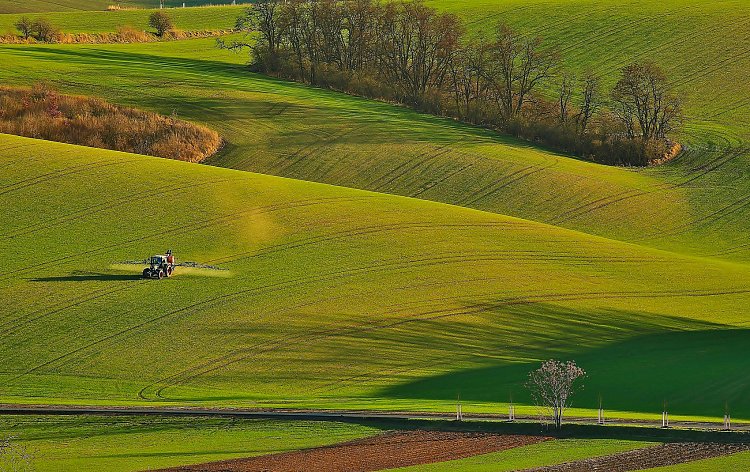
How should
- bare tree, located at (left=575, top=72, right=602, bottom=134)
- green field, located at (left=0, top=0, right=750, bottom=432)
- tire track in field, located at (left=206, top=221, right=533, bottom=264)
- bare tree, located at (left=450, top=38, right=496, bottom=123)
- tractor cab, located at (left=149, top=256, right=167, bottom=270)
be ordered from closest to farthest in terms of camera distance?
green field, located at (left=0, top=0, right=750, bottom=432) → tractor cab, located at (left=149, top=256, right=167, bottom=270) → tire track in field, located at (left=206, top=221, right=533, bottom=264) → bare tree, located at (left=575, top=72, right=602, bottom=134) → bare tree, located at (left=450, top=38, right=496, bottom=123)

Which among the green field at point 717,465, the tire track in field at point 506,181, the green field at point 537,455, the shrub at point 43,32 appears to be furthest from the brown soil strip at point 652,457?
the shrub at point 43,32

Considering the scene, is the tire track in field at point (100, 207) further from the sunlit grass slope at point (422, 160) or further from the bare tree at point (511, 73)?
the bare tree at point (511, 73)

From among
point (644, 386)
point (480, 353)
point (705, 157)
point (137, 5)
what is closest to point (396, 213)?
point (480, 353)

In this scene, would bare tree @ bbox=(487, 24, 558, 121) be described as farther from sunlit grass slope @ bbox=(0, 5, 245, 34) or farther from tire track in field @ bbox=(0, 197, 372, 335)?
sunlit grass slope @ bbox=(0, 5, 245, 34)

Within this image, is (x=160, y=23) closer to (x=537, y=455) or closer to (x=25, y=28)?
(x=25, y=28)

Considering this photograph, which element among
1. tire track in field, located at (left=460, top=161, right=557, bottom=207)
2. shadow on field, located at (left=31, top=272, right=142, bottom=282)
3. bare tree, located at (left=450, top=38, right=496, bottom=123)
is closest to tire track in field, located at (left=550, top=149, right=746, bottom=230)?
tire track in field, located at (left=460, top=161, right=557, bottom=207)

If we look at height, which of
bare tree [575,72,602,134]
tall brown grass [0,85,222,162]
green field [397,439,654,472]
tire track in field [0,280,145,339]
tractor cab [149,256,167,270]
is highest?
bare tree [575,72,602,134]

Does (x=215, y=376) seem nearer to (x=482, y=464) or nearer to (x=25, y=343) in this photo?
(x=25, y=343)

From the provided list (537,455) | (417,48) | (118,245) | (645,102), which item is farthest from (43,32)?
(537,455)
